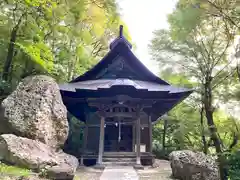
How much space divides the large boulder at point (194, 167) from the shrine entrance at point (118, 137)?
12.8ft

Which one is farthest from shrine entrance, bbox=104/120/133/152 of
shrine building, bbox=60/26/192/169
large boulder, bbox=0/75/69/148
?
large boulder, bbox=0/75/69/148

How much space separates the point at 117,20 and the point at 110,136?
28.0 ft

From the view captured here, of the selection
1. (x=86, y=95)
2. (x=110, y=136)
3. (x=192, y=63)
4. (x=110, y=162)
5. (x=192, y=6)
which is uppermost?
(x=192, y=6)

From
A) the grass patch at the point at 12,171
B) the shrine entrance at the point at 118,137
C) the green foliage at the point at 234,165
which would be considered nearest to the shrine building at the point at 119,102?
the shrine entrance at the point at 118,137

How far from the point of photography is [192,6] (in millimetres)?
8406

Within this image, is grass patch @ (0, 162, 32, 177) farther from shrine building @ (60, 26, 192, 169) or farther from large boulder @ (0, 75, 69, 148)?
shrine building @ (60, 26, 192, 169)

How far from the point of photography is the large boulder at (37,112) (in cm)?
625

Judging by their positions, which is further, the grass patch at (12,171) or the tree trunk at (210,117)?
the tree trunk at (210,117)

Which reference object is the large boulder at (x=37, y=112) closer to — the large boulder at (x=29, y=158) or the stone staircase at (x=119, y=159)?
the large boulder at (x=29, y=158)

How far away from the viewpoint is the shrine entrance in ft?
33.8

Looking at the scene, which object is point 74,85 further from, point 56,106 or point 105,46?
point 105,46

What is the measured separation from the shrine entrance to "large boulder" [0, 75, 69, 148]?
3.50 m

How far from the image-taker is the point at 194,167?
6.33 m

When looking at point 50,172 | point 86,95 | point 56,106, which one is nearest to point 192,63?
point 86,95
